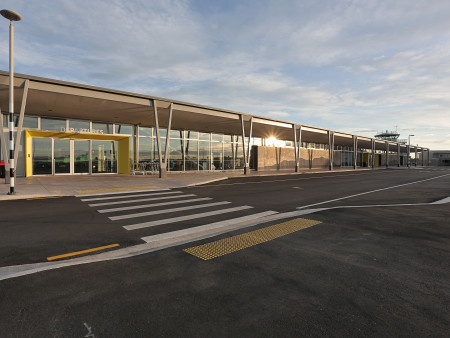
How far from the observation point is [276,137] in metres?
38.0

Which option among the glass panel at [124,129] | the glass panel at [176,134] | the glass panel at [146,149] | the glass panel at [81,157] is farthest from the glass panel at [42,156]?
the glass panel at [176,134]

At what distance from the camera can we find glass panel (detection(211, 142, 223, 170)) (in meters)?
31.3

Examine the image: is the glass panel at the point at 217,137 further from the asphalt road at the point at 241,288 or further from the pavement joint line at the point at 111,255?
the asphalt road at the point at 241,288

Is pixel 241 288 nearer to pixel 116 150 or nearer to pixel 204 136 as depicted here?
pixel 116 150

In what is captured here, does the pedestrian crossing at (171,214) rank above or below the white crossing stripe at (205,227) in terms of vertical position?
above

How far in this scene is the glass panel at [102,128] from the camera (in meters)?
22.3

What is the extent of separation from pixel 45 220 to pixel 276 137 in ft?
113

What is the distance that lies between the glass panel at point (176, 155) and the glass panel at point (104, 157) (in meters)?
5.68

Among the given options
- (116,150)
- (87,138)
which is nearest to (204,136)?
(116,150)

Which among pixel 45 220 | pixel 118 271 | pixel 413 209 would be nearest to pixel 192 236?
pixel 118 271

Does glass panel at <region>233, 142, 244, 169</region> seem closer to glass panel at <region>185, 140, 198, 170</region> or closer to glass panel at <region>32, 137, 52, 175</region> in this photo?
glass panel at <region>185, 140, 198, 170</region>

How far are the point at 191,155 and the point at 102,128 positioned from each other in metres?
9.89

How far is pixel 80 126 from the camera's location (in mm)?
21609

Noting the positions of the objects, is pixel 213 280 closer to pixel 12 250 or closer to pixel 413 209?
pixel 12 250
